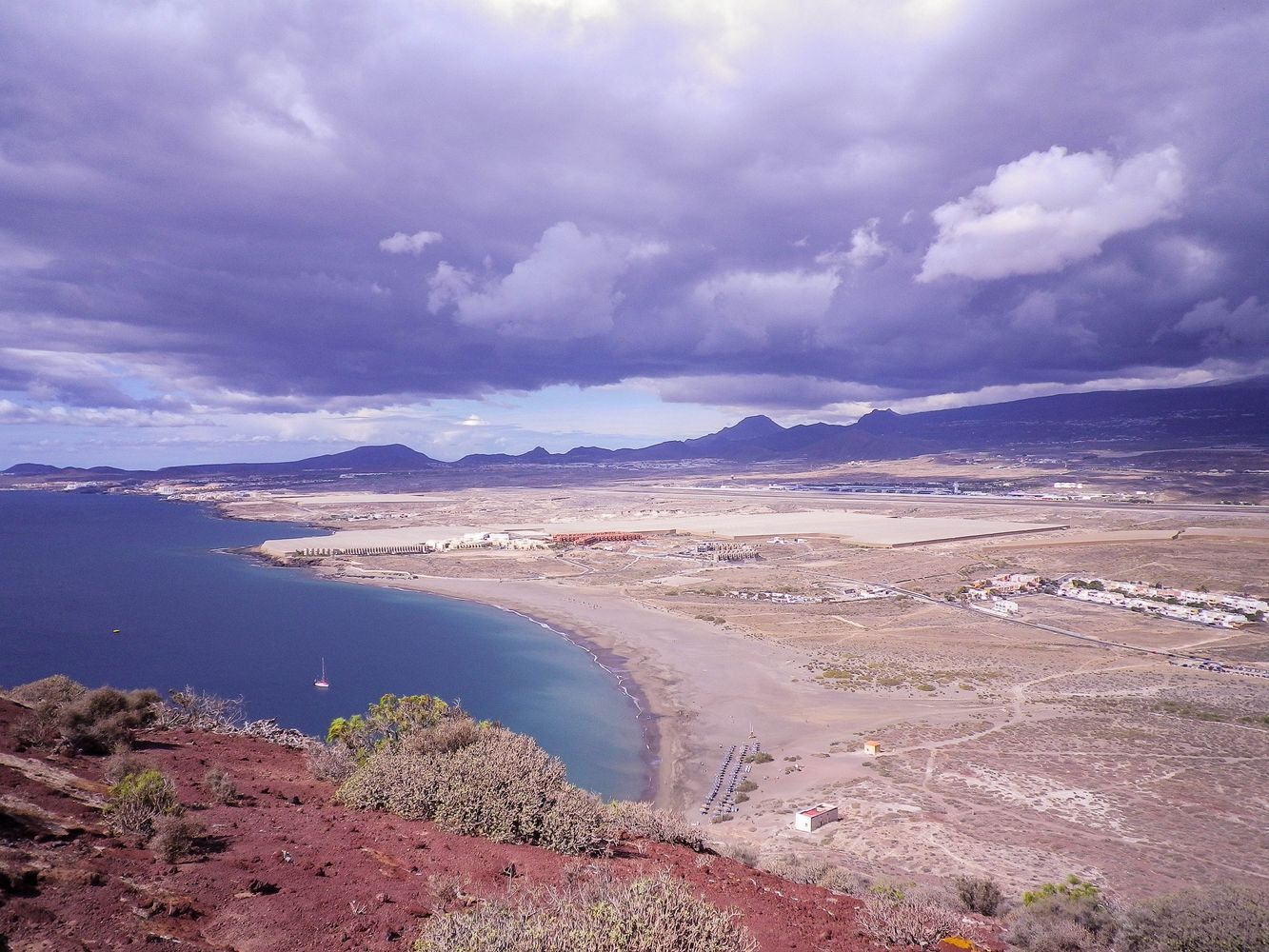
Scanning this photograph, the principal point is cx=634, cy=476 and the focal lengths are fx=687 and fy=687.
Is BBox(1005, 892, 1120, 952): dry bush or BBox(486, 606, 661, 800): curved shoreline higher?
BBox(1005, 892, 1120, 952): dry bush

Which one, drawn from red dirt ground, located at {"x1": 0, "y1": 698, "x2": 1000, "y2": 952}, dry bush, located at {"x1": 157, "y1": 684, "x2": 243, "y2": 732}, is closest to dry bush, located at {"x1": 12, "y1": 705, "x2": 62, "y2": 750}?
red dirt ground, located at {"x1": 0, "y1": 698, "x2": 1000, "y2": 952}

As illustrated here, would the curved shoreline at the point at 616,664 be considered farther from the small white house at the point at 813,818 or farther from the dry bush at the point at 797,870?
the dry bush at the point at 797,870

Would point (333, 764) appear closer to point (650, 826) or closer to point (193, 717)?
point (193, 717)

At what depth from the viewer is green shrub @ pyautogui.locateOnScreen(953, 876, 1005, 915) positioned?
11969 mm

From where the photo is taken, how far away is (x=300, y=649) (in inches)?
1842

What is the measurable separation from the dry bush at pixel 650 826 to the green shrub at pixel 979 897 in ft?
15.6

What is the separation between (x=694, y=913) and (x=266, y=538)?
114830 mm

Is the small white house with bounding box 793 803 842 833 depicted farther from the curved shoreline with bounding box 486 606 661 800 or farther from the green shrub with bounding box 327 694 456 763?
the green shrub with bounding box 327 694 456 763

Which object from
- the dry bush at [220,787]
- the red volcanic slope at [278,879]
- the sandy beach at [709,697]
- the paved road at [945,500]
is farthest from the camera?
the paved road at [945,500]

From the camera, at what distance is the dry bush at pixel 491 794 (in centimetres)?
952

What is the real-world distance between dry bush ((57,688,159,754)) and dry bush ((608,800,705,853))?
8834 mm

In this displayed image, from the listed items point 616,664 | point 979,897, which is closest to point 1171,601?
point 616,664

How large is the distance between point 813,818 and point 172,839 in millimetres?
16831

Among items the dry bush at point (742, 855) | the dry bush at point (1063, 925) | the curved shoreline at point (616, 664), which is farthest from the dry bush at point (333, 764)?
the curved shoreline at point (616, 664)
